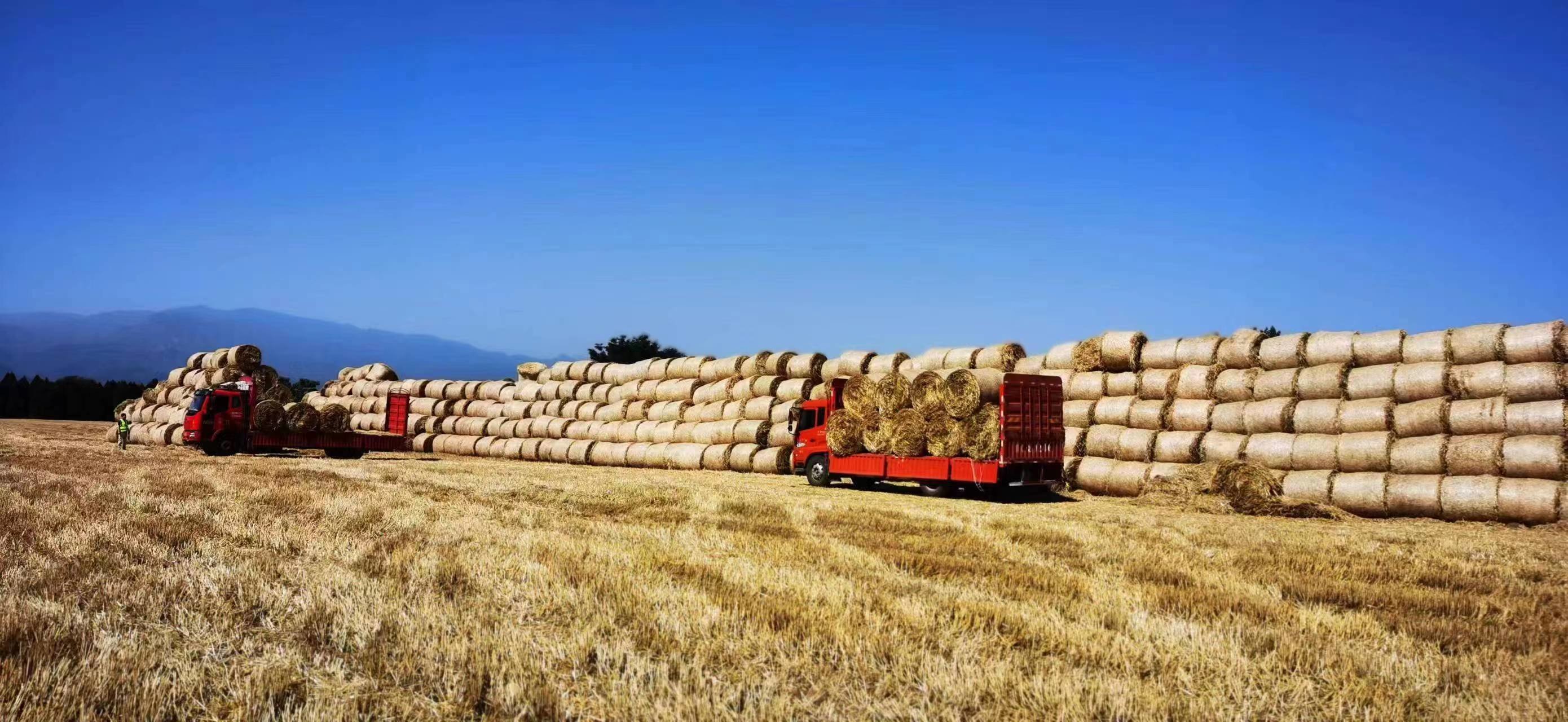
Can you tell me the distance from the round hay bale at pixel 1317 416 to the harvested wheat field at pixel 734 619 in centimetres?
688

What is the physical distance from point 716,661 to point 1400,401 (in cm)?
1727

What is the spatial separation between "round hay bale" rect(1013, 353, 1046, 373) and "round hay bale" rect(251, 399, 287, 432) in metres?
20.4

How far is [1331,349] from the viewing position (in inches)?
768

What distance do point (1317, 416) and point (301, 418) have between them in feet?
85.6

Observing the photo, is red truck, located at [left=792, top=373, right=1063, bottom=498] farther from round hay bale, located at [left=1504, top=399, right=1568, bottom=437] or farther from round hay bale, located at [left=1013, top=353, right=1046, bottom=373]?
round hay bale, located at [left=1504, top=399, right=1568, bottom=437]

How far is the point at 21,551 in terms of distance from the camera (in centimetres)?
805

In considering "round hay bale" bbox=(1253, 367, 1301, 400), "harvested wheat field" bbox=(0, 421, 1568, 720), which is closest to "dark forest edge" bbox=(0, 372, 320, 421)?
"round hay bale" bbox=(1253, 367, 1301, 400)

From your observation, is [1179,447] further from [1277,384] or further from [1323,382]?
[1323,382]

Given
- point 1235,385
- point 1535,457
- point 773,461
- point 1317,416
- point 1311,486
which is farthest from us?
point 773,461

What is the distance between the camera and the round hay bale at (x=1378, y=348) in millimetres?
18672

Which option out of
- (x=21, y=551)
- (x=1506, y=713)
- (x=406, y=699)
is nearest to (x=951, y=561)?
(x=1506, y=713)

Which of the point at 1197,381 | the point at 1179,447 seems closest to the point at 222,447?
the point at 1179,447

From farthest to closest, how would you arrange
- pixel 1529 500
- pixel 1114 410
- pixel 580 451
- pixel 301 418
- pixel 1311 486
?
pixel 580 451, pixel 301 418, pixel 1114 410, pixel 1311 486, pixel 1529 500

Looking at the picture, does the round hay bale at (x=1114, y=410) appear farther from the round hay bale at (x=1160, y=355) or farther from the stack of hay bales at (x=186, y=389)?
the stack of hay bales at (x=186, y=389)
